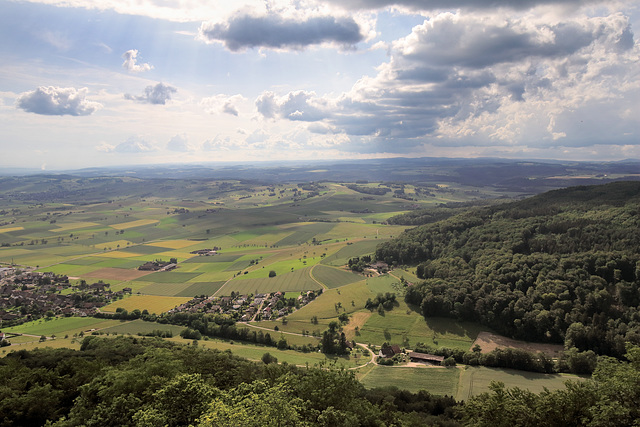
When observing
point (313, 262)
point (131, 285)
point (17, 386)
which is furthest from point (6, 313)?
point (313, 262)

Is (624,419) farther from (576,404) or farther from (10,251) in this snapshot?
(10,251)

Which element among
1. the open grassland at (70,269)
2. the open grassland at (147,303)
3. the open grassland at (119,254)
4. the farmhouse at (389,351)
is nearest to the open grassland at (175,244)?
the open grassland at (119,254)

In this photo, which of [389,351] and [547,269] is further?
[547,269]

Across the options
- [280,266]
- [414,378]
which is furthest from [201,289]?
[414,378]

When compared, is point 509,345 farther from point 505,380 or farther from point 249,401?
point 249,401

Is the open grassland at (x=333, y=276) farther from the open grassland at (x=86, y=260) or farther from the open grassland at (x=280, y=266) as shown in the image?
the open grassland at (x=86, y=260)

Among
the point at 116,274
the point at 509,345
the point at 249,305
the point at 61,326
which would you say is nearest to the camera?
the point at 509,345

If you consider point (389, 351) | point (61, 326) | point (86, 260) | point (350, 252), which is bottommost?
point (61, 326)
